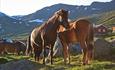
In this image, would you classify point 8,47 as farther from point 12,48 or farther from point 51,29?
point 51,29

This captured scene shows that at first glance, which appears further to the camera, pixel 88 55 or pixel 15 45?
pixel 15 45

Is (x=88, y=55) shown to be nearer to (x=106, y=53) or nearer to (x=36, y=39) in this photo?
(x=36, y=39)

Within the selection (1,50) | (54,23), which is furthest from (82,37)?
(1,50)

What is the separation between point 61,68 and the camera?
1798 centimetres

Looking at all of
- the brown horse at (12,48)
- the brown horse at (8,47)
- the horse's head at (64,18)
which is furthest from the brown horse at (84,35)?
the brown horse at (8,47)

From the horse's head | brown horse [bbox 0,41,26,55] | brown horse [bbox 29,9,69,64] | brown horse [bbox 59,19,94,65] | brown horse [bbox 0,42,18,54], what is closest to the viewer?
the horse's head

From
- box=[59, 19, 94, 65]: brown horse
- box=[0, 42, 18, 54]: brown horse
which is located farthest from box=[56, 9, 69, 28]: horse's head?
box=[0, 42, 18, 54]: brown horse

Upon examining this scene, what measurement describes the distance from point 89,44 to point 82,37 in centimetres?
57

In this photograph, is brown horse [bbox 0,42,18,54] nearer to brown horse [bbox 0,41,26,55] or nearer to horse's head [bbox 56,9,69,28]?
brown horse [bbox 0,41,26,55]

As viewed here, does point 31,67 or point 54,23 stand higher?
point 54,23

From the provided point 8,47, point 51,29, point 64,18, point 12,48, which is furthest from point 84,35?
point 12,48

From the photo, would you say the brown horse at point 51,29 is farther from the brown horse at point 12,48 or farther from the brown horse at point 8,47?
the brown horse at point 8,47

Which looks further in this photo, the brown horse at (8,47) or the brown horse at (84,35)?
the brown horse at (8,47)

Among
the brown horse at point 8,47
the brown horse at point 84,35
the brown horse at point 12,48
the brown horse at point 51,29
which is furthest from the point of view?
the brown horse at point 8,47
